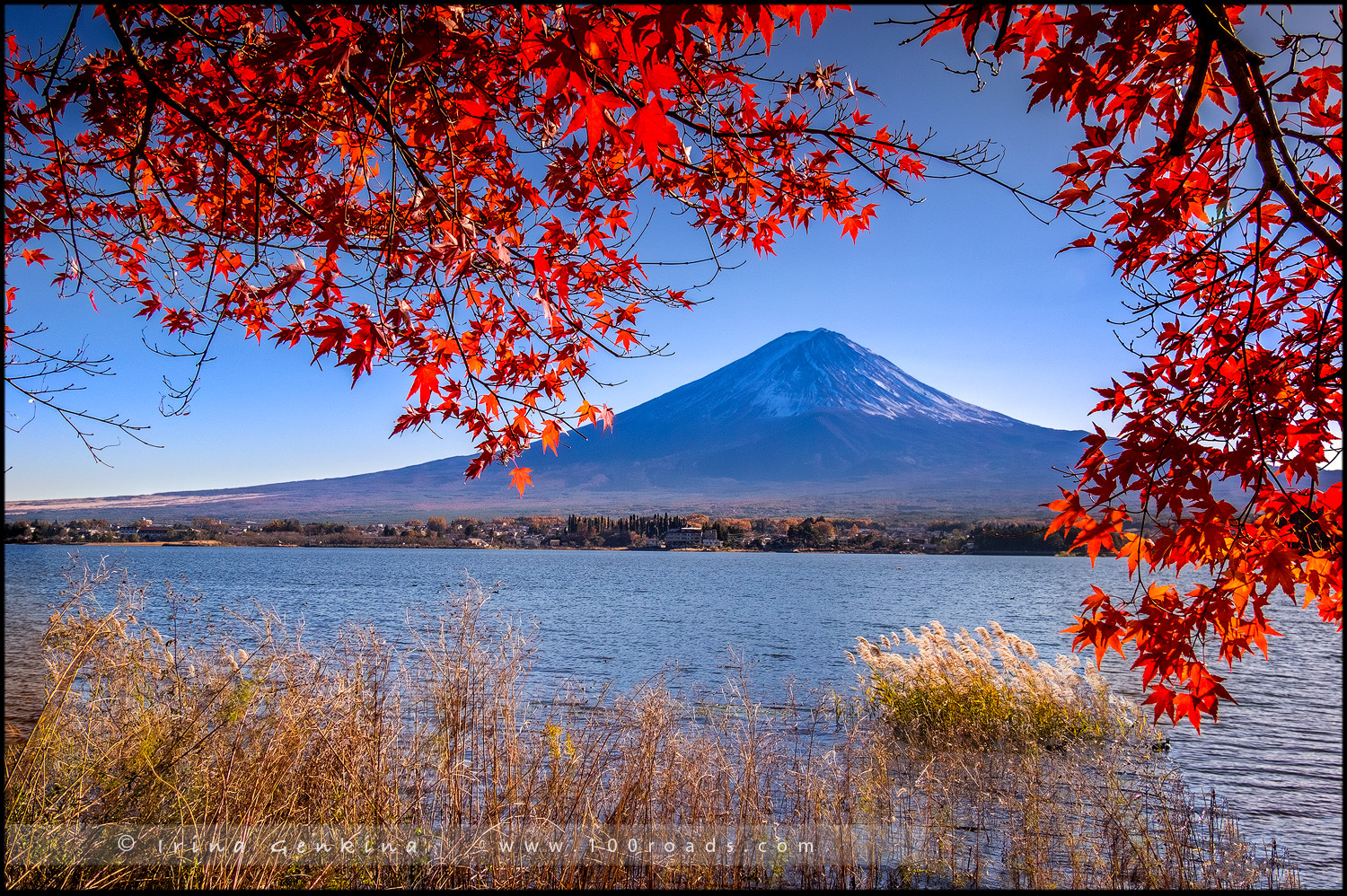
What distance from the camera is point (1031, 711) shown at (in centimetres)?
894

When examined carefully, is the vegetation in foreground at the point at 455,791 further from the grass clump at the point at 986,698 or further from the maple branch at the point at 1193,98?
the maple branch at the point at 1193,98

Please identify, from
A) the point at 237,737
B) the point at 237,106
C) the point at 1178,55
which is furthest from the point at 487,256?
the point at 237,737

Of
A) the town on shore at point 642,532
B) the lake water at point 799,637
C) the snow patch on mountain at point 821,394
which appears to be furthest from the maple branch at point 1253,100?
the snow patch on mountain at point 821,394

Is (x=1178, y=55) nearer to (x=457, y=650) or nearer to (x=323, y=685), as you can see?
(x=457, y=650)

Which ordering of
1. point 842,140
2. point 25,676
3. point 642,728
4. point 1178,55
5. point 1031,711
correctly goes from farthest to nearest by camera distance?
point 25,676 → point 1031,711 → point 642,728 → point 842,140 → point 1178,55

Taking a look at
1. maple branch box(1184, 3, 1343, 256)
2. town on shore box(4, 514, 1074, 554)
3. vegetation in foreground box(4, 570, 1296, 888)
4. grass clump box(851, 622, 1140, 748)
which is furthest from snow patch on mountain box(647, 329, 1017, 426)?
maple branch box(1184, 3, 1343, 256)

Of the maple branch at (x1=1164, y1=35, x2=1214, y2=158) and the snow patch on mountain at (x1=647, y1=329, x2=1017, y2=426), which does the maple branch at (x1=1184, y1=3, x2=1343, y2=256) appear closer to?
the maple branch at (x1=1164, y1=35, x2=1214, y2=158)

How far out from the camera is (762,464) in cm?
16538

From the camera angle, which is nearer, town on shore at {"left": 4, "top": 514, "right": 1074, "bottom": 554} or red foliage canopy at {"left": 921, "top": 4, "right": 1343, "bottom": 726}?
red foliage canopy at {"left": 921, "top": 4, "right": 1343, "bottom": 726}

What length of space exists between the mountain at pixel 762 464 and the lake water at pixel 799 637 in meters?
78.3

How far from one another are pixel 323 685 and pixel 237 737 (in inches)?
30.7

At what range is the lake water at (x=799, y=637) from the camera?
28.3 feet

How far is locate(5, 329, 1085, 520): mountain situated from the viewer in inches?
5364

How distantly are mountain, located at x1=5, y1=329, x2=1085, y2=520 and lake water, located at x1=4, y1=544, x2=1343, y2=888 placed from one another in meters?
78.3
